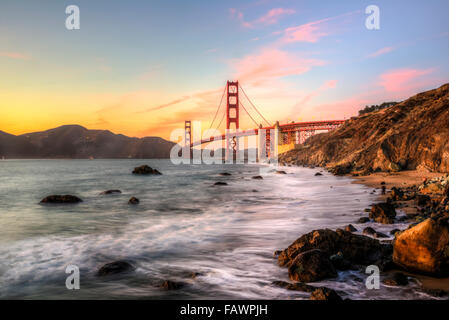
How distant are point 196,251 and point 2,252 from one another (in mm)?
3805

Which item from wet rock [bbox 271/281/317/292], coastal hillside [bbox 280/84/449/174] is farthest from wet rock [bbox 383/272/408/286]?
coastal hillside [bbox 280/84/449/174]

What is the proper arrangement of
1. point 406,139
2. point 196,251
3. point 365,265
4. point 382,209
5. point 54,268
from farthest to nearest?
point 406,139
point 382,209
point 196,251
point 54,268
point 365,265

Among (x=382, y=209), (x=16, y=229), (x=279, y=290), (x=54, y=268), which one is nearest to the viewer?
(x=279, y=290)

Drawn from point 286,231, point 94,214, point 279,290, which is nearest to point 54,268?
point 279,290

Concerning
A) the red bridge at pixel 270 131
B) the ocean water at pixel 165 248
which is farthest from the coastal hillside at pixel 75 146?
the ocean water at pixel 165 248

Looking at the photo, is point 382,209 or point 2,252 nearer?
point 2,252

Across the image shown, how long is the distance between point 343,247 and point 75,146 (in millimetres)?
159149

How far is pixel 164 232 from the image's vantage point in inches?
289

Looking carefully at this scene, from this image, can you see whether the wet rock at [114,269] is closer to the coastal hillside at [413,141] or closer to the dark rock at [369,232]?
the dark rock at [369,232]

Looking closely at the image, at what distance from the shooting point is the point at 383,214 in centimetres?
640

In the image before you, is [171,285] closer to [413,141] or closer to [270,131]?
[413,141]

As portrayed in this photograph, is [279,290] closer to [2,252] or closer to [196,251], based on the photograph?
[196,251]

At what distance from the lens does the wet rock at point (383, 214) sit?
624 centimetres

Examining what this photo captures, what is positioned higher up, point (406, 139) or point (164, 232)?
point (406, 139)
